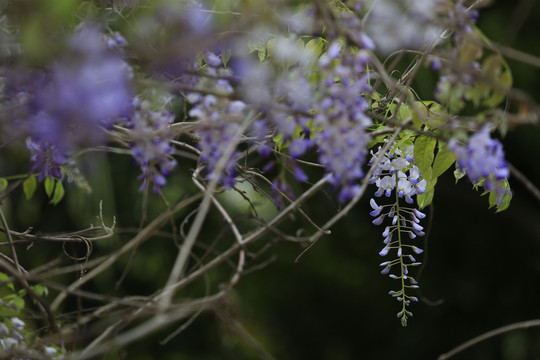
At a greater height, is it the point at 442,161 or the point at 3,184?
the point at 442,161

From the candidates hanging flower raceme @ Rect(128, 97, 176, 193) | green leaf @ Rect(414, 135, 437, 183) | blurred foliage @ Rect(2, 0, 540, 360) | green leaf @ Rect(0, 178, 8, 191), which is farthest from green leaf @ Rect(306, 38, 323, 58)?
blurred foliage @ Rect(2, 0, 540, 360)

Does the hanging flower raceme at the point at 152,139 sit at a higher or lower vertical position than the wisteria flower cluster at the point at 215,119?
lower

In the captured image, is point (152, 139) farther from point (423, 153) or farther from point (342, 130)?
point (423, 153)

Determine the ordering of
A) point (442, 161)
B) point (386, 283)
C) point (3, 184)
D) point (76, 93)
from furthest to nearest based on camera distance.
Answer: point (386, 283)
point (3, 184)
point (442, 161)
point (76, 93)

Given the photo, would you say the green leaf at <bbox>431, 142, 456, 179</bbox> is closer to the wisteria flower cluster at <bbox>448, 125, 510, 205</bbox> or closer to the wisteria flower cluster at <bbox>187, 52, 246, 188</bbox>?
the wisteria flower cluster at <bbox>448, 125, 510, 205</bbox>

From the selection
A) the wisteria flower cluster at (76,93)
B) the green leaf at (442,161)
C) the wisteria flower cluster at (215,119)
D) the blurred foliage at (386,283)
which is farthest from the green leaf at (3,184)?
the blurred foliage at (386,283)

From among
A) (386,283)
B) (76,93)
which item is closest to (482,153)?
(76,93)

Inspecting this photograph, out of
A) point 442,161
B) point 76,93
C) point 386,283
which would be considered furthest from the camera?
point 386,283

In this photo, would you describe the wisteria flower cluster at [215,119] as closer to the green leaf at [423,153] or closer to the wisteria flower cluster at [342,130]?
the wisteria flower cluster at [342,130]

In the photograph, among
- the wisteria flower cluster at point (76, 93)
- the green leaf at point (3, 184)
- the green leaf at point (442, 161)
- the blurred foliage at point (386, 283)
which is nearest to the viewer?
the wisteria flower cluster at point (76, 93)

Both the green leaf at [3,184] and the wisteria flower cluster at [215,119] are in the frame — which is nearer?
the wisteria flower cluster at [215,119]

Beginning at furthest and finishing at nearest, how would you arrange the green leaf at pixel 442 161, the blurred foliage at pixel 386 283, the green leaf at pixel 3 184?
1. the blurred foliage at pixel 386 283
2. the green leaf at pixel 3 184
3. the green leaf at pixel 442 161

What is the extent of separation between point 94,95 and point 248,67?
16 centimetres

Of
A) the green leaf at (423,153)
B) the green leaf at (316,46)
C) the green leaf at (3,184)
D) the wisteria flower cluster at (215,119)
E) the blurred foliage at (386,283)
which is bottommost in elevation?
the blurred foliage at (386,283)
